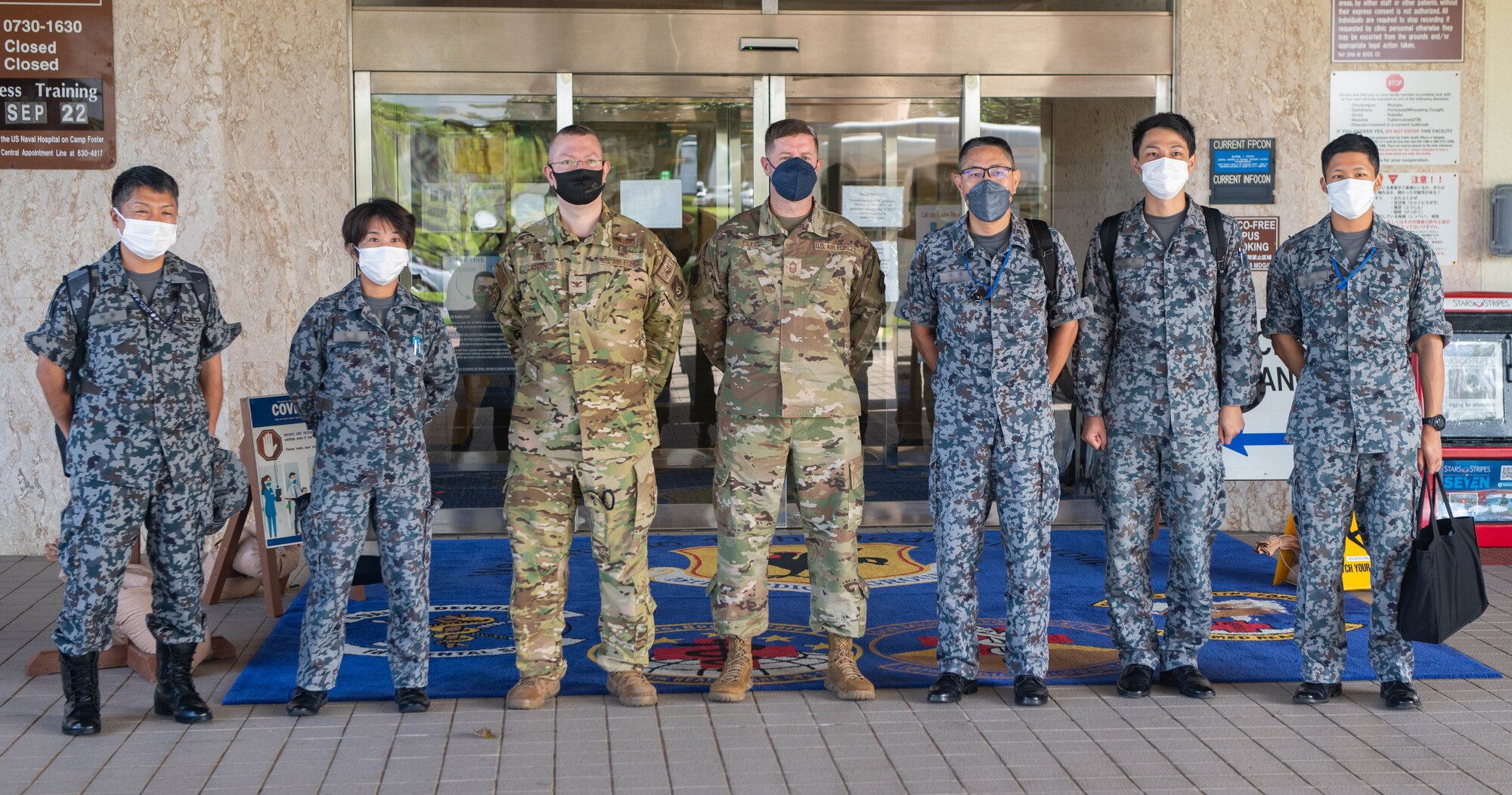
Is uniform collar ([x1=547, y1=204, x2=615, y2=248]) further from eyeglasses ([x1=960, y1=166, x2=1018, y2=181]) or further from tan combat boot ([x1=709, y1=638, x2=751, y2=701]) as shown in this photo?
tan combat boot ([x1=709, y1=638, x2=751, y2=701])

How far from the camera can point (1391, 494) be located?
13.9 feet

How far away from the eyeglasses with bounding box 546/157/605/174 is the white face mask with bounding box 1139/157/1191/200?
173 cm

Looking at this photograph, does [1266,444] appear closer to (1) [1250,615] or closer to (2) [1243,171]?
(2) [1243,171]

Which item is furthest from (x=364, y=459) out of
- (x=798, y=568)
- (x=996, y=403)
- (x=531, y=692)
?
(x=798, y=568)

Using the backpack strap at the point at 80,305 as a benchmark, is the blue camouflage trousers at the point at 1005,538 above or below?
below

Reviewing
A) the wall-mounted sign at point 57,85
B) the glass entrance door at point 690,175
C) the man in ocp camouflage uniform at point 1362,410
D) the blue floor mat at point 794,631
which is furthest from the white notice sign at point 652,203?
the man in ocp camouflage uniform at point 1362,410

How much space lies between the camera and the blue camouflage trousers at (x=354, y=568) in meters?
4.14

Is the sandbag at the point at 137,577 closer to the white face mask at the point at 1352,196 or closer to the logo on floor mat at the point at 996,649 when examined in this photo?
the logo on floor mat at the point at 996,649

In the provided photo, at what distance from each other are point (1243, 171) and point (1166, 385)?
3257mm

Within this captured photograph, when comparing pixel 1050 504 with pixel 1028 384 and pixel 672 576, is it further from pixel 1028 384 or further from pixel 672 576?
pixel 672 576

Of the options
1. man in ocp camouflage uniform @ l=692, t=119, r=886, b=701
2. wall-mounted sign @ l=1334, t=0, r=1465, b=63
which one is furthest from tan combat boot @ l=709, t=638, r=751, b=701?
wall-mounted sign @ l=1334, t=0, r=1465, b=63

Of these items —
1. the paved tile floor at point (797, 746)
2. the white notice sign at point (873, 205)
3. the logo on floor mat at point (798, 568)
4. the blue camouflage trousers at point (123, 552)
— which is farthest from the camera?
the white notice sign at point (873, 205)

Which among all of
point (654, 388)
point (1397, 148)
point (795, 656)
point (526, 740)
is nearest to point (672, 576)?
point (795, 656)

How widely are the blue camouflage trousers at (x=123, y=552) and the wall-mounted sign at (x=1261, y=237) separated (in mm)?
5247
